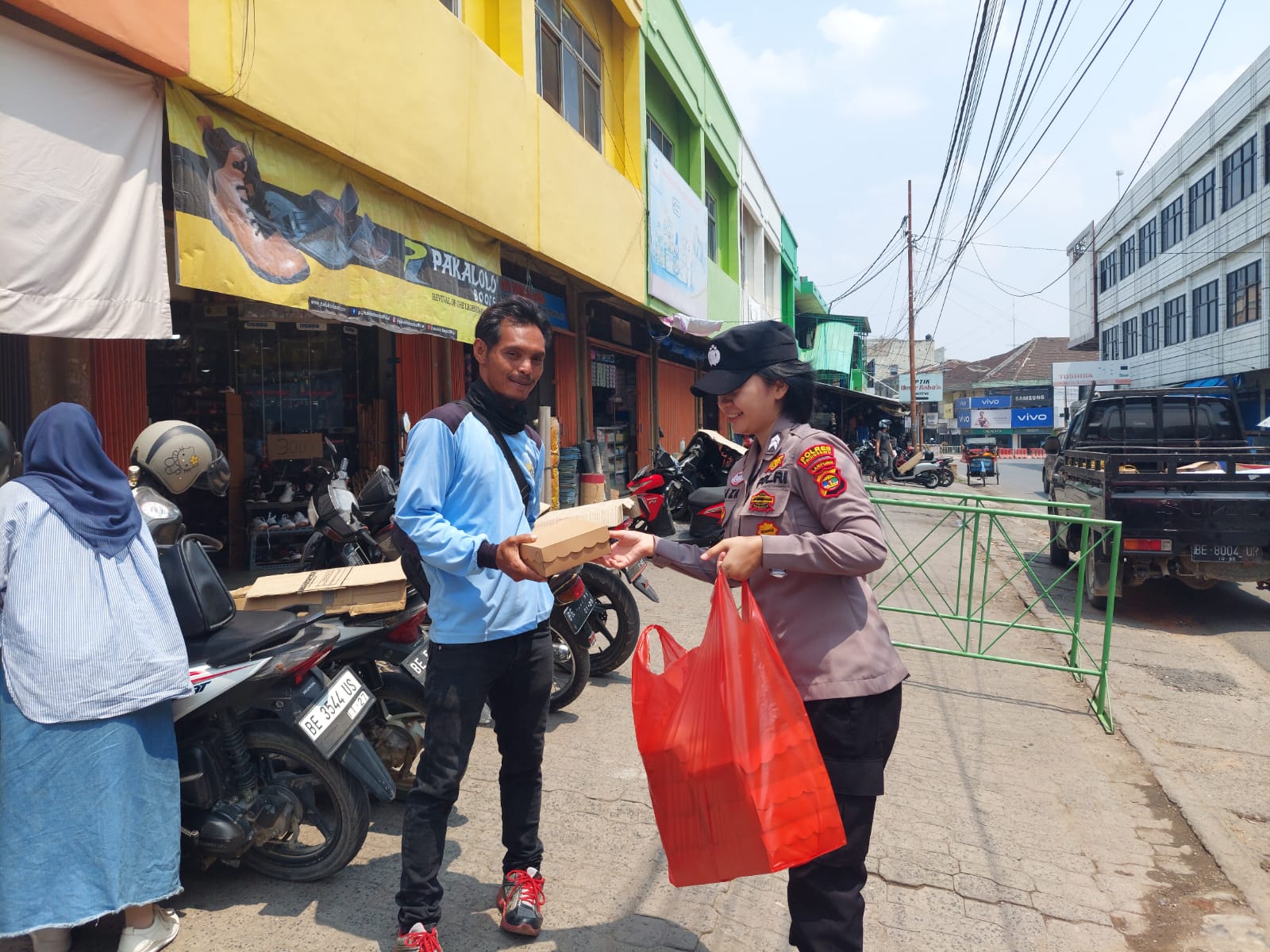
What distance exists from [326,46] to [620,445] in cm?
1000

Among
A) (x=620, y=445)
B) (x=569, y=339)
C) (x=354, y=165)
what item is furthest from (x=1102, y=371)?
(x=354, y=165)

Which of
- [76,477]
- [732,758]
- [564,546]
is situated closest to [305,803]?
[76,477]

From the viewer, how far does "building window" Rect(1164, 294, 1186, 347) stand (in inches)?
1325

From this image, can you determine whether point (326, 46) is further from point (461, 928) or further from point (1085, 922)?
point (1085, 922)

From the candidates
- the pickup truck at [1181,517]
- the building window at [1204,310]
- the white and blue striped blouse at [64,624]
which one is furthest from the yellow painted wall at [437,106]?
the building window at [1204,310]

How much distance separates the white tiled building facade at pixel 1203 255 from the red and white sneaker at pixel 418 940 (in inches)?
1256

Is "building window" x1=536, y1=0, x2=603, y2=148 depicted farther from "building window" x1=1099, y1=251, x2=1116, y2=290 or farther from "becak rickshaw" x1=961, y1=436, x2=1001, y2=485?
"building window" x1=1099, y1=251, x2=1116, y2=290

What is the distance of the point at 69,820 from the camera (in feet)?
7.20

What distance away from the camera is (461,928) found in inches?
99.9

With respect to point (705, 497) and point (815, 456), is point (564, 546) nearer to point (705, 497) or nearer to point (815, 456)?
point (815, 456)

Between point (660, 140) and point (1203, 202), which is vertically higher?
point (1203, 202)

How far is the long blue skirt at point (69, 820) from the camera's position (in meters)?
2.16

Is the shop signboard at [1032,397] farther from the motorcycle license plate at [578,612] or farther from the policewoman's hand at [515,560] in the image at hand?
the policewoman's hand at [515,560]

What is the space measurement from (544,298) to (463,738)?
8.16 meters
